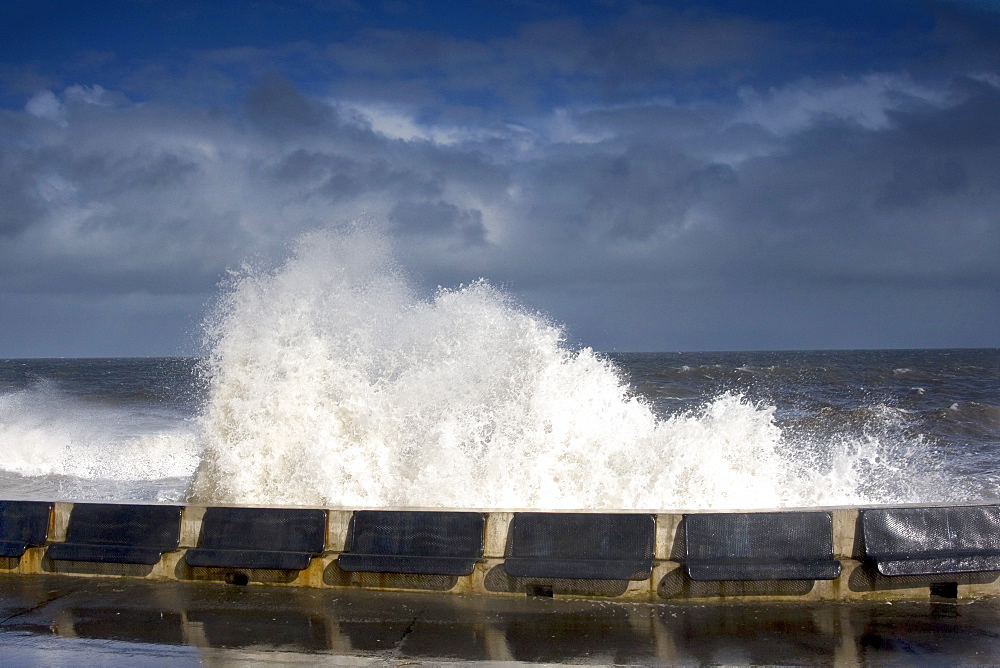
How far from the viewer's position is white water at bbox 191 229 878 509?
8453 millimetres

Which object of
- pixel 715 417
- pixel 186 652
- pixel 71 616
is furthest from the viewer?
pixel 715 417

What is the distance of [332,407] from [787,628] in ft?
20.1

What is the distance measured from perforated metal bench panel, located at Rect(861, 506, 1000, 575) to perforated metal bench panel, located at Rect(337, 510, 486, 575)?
234 centimetres

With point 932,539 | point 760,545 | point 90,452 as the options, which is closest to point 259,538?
point 760,545

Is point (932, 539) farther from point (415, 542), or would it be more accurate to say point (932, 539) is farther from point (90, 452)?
point (90, 452)

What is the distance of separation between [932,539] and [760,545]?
1.01m

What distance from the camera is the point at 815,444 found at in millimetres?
16562

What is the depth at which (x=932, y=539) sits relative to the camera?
16.9 ft

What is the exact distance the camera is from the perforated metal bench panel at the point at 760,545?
5.05 meters

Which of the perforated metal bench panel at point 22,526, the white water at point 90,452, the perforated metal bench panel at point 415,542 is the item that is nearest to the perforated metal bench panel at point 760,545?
the perforated metal bench panel at point 415,542

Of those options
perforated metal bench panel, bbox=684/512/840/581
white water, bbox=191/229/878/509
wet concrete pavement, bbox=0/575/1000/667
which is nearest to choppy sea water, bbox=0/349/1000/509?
white water, bbox=191/229/878/509

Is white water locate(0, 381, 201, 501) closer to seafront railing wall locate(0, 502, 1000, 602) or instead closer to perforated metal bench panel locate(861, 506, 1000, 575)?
seafront railing wall locate(0, 502, 1000, 602)

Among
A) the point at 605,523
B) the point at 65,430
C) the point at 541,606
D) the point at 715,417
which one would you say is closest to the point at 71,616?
the point at 541,606

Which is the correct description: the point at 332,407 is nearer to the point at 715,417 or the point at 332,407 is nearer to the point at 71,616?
the point at 715,417
